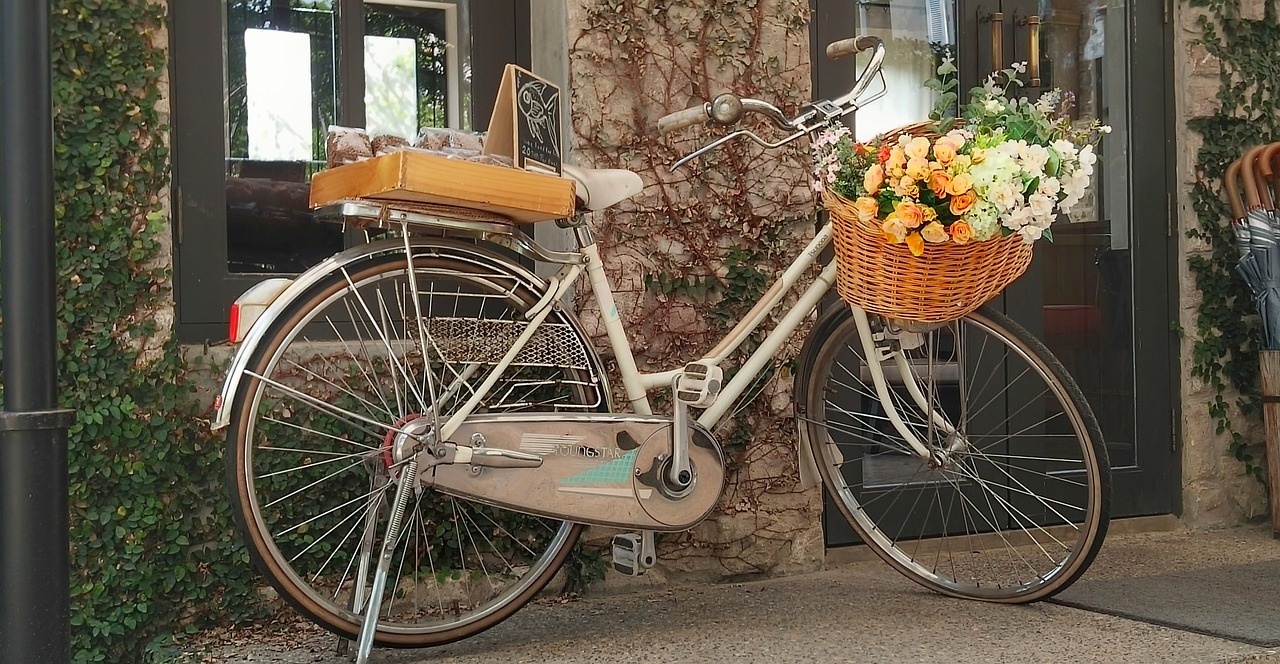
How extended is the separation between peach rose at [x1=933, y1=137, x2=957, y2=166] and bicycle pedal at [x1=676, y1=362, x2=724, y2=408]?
0.72m

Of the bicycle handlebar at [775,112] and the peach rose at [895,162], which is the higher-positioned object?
the bicycle handlebar at [775,112]

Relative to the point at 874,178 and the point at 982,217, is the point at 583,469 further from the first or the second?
the point at 982,217

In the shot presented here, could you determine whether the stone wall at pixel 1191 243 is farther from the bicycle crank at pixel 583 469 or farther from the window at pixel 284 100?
the window at pixel 284 100

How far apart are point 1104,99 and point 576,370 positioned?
7.93 ft

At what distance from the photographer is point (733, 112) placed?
8.87ft

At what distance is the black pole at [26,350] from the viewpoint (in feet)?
6.00

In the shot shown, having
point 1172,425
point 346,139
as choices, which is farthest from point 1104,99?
point 346,139

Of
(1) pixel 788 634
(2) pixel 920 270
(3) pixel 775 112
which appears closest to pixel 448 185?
(3) pixel 775 112

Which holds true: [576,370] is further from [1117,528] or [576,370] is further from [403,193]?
[1117,528]

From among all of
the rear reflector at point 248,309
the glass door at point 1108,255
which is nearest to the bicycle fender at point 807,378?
the glass door at point 1108,255

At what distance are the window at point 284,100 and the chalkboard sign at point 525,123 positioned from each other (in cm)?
77

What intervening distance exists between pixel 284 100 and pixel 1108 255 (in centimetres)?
284

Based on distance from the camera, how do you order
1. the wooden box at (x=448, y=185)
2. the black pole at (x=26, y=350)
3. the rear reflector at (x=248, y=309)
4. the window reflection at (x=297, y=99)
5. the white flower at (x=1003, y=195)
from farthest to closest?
1. the window reflection at (x=297, y=99)
2. the white flower at (x=1003, y=195)
3. the rear reflector at (x=248, y=309)
4. the wooden box at (x=448, y=185)
5. the black pole at (x=26, y=350)

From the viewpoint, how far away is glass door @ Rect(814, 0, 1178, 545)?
4.04 m
